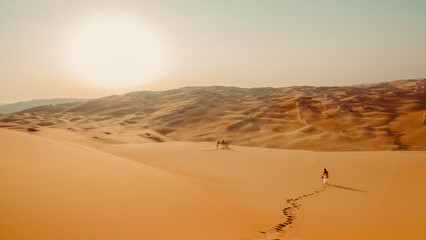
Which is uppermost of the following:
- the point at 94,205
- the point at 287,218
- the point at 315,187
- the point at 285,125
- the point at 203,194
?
the point at 285,125

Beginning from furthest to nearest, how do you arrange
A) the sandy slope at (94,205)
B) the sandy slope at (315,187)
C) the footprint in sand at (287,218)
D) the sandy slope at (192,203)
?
the sandy slope at (315,187) → the footprint in sand at (287,218) → the sandy slope at (192,203) → the sandy slope at (94,205)

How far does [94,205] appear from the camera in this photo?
5094 millimetres

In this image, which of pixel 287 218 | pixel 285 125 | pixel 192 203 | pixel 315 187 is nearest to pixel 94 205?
pixel 192 203

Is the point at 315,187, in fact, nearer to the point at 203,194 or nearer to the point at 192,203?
the point at 203,194

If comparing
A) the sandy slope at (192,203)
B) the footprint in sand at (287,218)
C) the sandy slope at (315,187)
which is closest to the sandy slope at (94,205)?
the sandy slope at (192,203)

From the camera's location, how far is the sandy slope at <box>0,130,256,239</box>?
4059 mm

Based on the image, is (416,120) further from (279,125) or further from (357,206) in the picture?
(357,206)

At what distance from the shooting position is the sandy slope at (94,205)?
4059mm

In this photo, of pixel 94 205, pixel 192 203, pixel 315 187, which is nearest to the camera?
pixel 94 205

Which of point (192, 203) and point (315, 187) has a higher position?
point (192, 203)

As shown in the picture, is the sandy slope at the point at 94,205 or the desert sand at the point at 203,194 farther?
the desert sand at the point at 203,194

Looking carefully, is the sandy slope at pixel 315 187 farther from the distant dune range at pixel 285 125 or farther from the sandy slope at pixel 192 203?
the distant dune range at pixel 285 125

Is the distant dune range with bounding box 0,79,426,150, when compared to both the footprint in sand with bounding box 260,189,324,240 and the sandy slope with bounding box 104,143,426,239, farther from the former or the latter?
the footprint in sand with bounding box 260,189,324,240

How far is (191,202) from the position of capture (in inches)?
278
